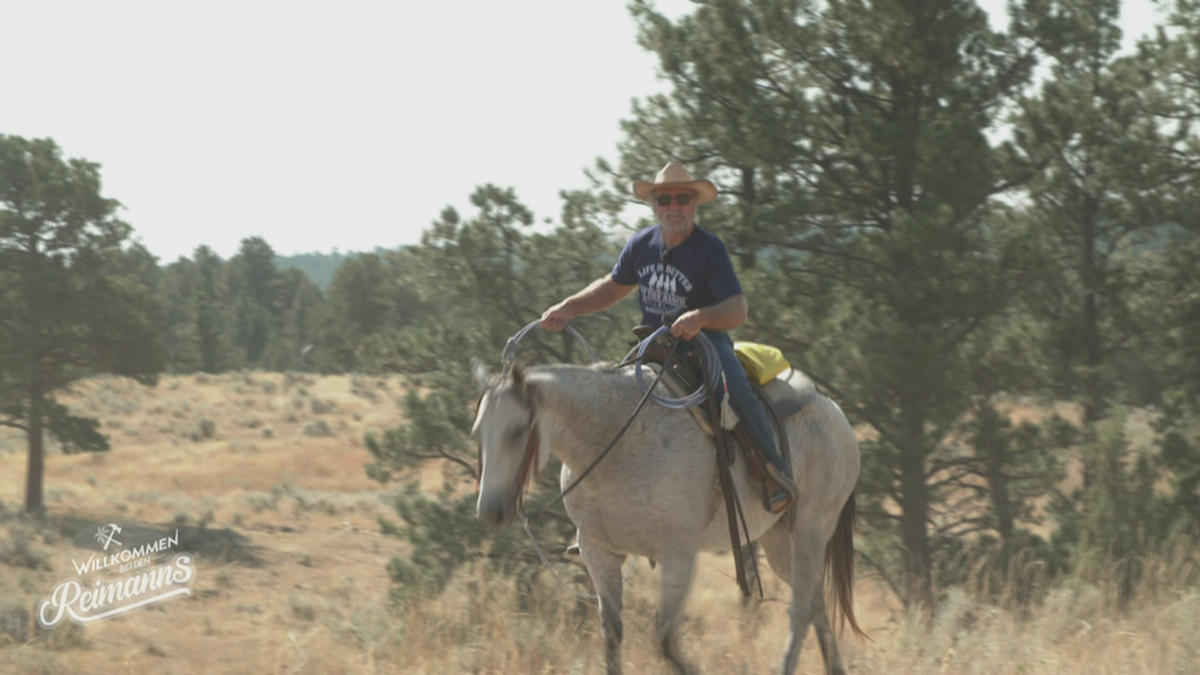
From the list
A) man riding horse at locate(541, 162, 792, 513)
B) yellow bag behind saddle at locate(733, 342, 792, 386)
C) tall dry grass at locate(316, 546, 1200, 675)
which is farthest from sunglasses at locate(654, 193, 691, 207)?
tall dry grass at locate(316, 546, 1200, 675)

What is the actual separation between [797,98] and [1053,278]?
169 inches

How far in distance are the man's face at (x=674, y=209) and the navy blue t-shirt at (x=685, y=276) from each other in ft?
0.27

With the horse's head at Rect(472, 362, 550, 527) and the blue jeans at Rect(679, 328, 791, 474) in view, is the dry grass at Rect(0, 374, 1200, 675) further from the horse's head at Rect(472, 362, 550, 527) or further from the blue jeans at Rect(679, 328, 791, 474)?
the horse's head at Rect(472, 362, 550, 527)

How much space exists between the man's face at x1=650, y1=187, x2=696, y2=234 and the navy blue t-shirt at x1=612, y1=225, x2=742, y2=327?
8 centimetres

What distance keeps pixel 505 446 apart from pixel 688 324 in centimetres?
106

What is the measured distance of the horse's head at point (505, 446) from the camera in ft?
14.4

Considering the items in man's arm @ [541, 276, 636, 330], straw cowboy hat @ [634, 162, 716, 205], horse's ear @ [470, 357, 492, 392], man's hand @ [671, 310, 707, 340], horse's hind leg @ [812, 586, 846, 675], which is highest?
straw cowboy hat @ [634, 162, 716, 205]

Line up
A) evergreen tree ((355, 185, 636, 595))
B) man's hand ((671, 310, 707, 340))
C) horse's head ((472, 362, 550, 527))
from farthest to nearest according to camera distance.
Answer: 1. evergreen tree ((355, 185, 636, 595))
2. man's hand ((671, 310, 707, 340))
3. horse's head ((472, 362, 550, 527))

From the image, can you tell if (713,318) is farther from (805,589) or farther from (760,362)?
(805,589)

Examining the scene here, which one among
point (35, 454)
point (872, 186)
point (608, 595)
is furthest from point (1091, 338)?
point (35, 454)

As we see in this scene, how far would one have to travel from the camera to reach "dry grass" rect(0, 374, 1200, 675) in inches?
241

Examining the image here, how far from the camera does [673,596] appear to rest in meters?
4.89

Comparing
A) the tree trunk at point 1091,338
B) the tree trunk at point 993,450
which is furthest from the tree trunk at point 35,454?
the tree trunk at point 1091,338

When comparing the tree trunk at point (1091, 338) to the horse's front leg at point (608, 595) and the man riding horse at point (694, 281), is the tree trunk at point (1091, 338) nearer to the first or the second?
the man riding horse at point (694, 281)
